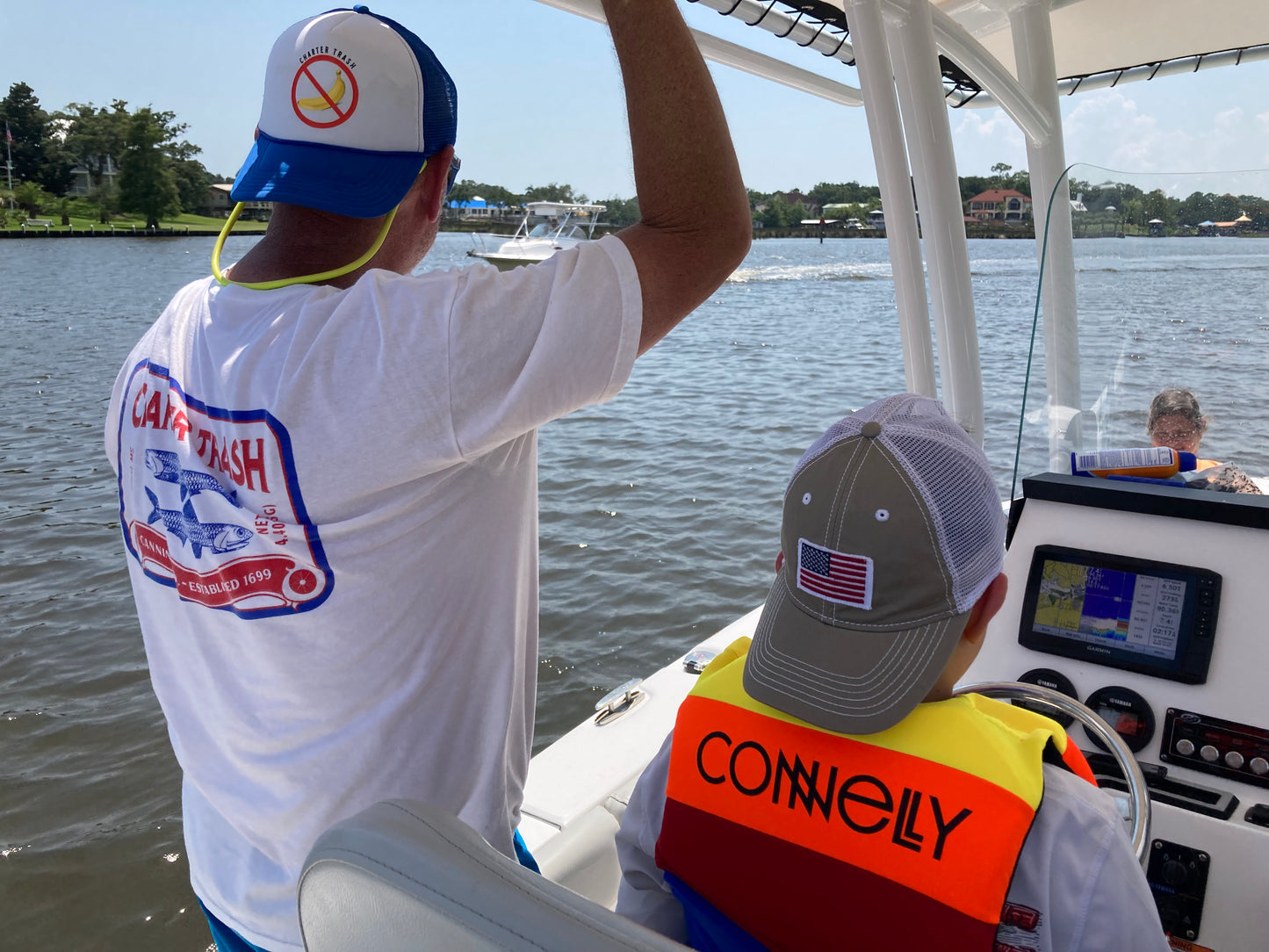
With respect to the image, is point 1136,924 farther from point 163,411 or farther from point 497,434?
point 163,411

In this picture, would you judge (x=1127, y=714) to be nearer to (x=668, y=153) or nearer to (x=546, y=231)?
(x=668, y=153)

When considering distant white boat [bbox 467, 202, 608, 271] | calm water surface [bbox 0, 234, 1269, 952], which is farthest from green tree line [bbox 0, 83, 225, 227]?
calm water surface [bbox 0, 234, 1269, 952]

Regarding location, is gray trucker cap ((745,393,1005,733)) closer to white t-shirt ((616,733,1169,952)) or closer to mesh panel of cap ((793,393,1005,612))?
mesh panel of cap ((793,393,1005,612))

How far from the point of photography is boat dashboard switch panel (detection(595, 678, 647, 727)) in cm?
259

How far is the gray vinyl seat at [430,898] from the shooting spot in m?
0.65

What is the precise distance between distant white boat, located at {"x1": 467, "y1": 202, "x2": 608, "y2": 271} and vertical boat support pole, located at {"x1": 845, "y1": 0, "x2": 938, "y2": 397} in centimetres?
2824

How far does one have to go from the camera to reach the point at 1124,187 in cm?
200

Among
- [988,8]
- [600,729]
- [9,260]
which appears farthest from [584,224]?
[600,729]

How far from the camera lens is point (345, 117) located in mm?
901

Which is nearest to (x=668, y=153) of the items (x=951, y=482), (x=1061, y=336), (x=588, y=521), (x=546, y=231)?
(x=951, y=482)

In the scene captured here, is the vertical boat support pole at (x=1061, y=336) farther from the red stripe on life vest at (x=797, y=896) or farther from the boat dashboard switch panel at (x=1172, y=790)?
the red stripe on life vest at (x=797, y=896)

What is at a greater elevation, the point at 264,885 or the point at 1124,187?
the point at 1124,187

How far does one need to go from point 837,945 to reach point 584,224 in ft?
111

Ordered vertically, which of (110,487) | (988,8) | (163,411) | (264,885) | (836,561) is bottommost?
(110,487)
